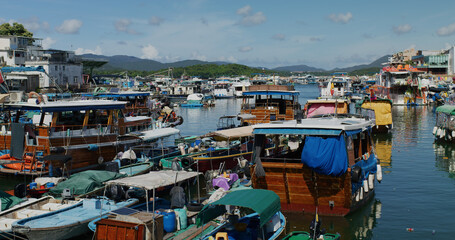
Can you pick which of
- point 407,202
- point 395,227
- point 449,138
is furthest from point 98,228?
point 449,138

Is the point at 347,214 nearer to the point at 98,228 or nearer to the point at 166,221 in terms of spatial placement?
the point at 166,221

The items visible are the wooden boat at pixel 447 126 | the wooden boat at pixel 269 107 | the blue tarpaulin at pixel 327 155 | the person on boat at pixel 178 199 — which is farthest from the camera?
the wooden boat at pixel 447 126

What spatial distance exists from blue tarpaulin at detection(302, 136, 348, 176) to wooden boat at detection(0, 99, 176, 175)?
43.0ft

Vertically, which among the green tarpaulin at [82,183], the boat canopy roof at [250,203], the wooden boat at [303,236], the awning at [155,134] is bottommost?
the wooden boat at [303,236]

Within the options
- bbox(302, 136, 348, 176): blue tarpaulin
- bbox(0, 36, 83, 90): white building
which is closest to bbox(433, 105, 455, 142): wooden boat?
bbox(302, 136, 348, 176): blue tarpaulin

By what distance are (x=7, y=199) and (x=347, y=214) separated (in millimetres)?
13687

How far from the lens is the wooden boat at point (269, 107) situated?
34728mm

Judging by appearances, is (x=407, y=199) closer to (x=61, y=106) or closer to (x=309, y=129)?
(x=309, y=129)

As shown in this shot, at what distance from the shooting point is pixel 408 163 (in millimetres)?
30203

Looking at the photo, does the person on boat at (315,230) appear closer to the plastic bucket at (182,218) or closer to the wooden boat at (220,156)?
the plastic bucket at (182,218)

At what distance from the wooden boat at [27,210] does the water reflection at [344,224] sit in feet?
29.3

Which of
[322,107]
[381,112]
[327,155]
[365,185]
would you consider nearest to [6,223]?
[327,155]

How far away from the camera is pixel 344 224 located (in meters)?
17.5

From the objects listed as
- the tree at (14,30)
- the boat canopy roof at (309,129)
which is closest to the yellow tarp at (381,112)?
the boat canopy roof at (309,129)
